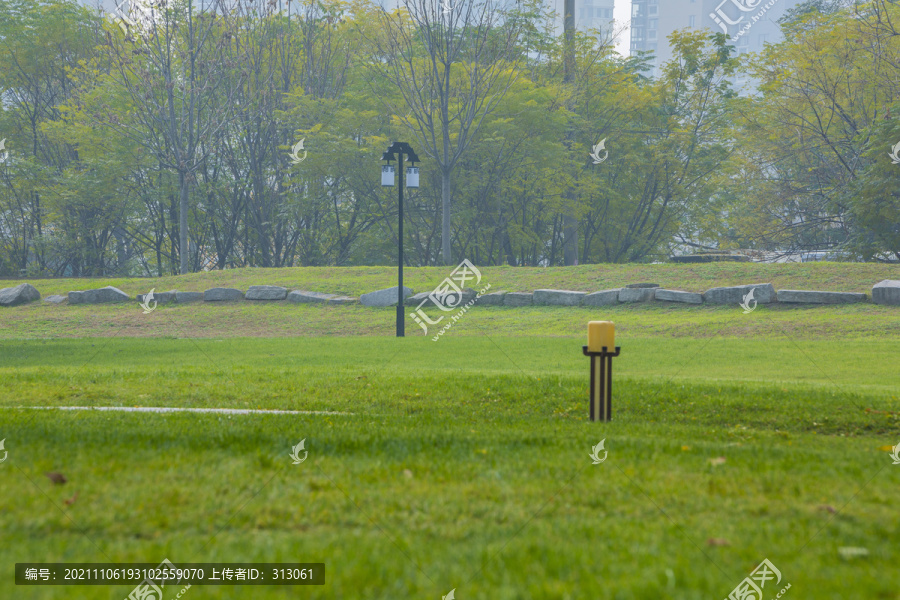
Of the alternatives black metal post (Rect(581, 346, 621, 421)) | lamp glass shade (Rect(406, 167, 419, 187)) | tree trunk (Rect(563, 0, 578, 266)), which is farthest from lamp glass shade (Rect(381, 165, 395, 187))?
tree trunk (Rect(563, 0, 578, 266))

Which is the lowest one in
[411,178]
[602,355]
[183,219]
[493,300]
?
[493,300]

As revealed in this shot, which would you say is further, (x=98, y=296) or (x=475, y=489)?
(x=98, y=296)

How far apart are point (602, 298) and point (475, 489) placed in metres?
14.7

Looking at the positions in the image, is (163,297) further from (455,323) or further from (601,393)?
(601,393)

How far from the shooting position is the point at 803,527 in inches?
117

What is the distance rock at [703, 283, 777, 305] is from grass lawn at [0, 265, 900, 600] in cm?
655

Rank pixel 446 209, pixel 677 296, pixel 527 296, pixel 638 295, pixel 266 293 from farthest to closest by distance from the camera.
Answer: pixel 446 209, pixel 266 293, pixel 527 296, pixel 638 295, pixel 677 296

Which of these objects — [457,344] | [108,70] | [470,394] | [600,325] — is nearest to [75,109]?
[108,70]

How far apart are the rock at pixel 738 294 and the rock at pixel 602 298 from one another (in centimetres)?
220

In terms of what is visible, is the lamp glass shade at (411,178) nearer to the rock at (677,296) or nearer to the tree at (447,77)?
the rock at (677,296)

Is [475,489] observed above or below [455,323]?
above

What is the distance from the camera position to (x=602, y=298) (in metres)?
17.6

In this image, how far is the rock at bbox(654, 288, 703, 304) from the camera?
16.6 m

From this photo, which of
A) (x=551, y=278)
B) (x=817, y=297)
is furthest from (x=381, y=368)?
(x=817, y=297)
